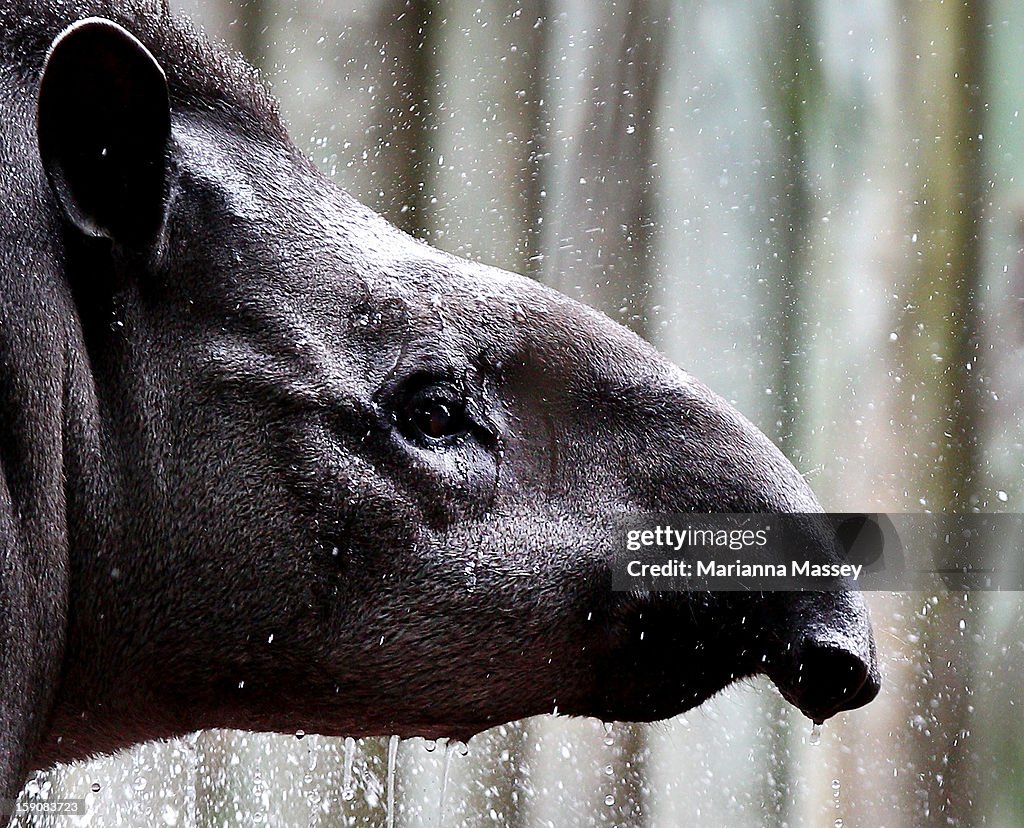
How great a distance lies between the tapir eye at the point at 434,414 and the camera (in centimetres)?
107

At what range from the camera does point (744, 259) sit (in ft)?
10.4

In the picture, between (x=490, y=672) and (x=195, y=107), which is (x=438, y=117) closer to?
(x=195, y=107)

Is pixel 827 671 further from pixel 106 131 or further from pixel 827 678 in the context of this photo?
pixel 106 131

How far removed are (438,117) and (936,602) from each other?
5.05 feet

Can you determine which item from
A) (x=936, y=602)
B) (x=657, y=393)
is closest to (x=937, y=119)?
(x=936, y=602)

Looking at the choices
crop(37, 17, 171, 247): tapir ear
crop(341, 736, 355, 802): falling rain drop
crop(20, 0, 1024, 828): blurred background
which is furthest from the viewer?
crop(20, 0, 1024, 828): blurred background

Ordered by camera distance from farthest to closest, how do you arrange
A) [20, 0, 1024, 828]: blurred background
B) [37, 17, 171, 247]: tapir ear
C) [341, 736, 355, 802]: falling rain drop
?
[20, 0, 1024, 828]: blurred background, [341, 736, 355, 802]: falling rain drop, [37, 17, 171, 247]: tapir ear

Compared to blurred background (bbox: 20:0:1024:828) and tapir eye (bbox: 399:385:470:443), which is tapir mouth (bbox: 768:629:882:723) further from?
blurred background (bbox: 20:0:1024:828)

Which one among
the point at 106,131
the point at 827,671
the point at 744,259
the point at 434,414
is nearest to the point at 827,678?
the point at 827,671

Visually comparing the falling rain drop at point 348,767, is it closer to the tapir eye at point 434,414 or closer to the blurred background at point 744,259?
the tapir eye at point 434,414

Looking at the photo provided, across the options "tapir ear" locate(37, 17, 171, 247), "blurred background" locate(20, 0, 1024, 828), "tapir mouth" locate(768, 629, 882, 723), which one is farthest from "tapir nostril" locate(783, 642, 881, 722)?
"blurred background" locate(20, 0, 1024, 828)

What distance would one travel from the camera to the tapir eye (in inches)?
42.0

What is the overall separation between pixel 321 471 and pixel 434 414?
10 cm

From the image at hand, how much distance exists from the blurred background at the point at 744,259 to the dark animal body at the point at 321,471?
1974mm
